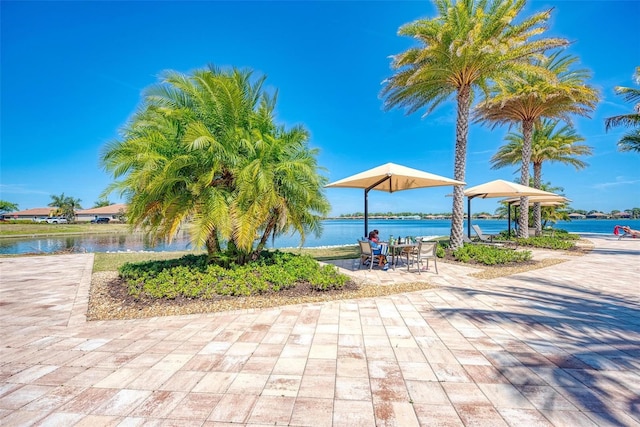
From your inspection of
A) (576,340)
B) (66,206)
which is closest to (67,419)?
(576,340)

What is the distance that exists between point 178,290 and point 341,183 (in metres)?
5.35

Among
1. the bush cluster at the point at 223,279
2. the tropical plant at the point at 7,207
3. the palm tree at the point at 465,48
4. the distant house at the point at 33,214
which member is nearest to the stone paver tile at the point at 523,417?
the bush cluster at the point at 223,279

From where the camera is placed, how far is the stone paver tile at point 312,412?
2.16 m

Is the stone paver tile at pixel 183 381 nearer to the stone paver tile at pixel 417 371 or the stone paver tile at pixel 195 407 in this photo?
the stone paver tile at pixel 195 407

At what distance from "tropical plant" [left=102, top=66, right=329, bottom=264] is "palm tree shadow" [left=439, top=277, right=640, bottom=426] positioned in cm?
402

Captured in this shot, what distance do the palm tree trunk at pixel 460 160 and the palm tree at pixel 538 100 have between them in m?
3.42

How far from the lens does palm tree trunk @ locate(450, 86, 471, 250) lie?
424 inches

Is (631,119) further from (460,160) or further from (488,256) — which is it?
(488,256)

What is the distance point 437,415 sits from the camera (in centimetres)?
225

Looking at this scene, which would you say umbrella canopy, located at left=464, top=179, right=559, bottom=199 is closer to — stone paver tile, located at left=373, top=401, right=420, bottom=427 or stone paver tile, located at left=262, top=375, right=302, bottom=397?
stone paver tile, located at left=373, top=401, right=420, bottom=427

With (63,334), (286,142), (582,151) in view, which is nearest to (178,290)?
(63,334)

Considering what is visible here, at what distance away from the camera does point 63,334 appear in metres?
3.94

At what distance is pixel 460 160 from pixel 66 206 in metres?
82.6

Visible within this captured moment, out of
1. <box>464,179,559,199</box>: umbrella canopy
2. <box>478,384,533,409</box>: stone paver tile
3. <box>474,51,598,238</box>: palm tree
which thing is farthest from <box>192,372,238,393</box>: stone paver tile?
<box>474,51,598,238</box>: palm tree
